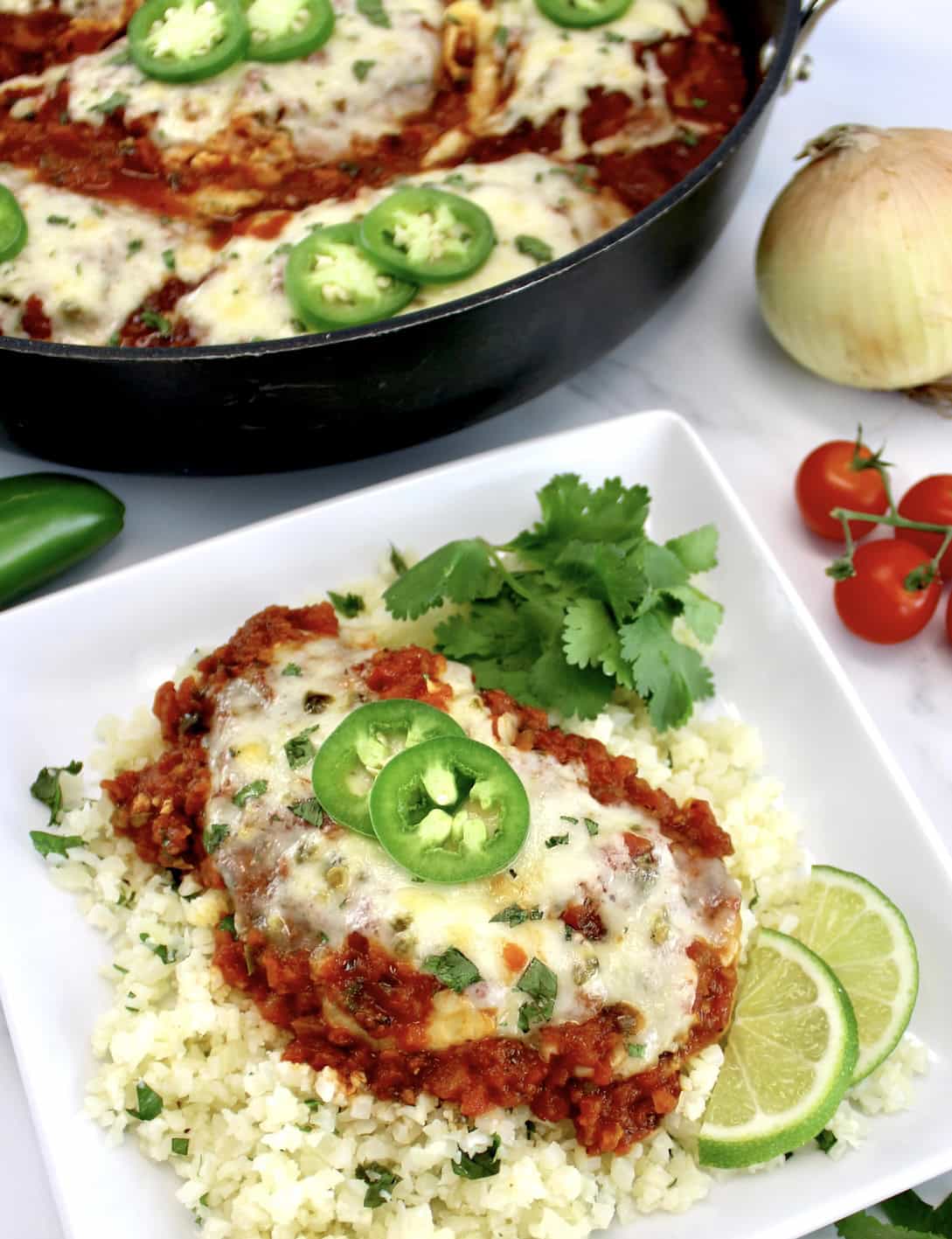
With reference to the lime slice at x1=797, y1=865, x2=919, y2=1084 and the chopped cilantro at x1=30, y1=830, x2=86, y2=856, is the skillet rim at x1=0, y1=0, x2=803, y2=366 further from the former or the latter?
the lime slice at x1=797, y1=865, x2=919, y2=1084

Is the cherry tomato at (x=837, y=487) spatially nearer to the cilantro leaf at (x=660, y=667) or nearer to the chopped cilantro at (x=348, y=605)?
the cilantro leaf at (x=660, y=667)

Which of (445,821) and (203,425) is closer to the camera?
(445,821)

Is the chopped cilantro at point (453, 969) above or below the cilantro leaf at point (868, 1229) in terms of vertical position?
above

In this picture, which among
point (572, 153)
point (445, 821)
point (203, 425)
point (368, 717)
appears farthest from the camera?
point (572, 153)

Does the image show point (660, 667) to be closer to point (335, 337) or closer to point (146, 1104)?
point (335, 337)

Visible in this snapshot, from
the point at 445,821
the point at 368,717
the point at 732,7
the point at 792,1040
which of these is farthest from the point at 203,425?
the point at 732,7

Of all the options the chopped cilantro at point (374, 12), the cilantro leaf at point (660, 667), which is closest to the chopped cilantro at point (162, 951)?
the cilantro leaf at point (660, 667)

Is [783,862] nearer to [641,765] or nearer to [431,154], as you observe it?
[641,765]
